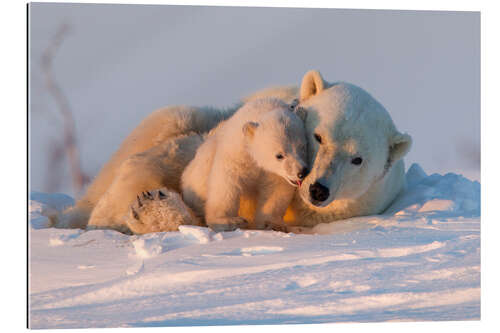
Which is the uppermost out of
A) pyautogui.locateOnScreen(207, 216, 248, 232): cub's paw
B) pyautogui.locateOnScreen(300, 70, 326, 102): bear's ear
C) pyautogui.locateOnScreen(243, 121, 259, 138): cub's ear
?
pyautogui.locateOnScreen(300, 70, 326, 102): bear's ear

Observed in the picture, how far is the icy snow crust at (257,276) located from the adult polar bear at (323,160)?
0.27 meters

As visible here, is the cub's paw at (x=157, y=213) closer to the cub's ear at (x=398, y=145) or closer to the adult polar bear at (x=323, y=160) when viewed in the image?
the adult polar bear at (x=323, y=160)

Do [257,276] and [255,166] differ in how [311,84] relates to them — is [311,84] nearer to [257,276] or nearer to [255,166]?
[255,166]

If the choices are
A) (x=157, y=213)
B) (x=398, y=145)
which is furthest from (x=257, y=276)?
(x=398, y=145)

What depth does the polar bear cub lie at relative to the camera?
4.15m

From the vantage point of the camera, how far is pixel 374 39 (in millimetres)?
5273

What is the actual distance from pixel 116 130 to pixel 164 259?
5.64ft

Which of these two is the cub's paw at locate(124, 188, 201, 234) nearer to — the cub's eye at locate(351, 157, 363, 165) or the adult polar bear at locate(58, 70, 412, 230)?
the adult polar bear at locate(58, 70, 412, 230)

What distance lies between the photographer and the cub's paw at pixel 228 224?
14.3 feet

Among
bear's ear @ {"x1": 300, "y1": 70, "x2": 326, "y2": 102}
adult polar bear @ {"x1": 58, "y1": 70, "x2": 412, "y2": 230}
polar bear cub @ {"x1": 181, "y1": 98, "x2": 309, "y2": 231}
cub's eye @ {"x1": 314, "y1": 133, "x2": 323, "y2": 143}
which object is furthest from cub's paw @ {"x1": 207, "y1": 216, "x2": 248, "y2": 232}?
bear's ear @ {"x1": 300, "y1": 70, "x2": 326, "y2": 102}

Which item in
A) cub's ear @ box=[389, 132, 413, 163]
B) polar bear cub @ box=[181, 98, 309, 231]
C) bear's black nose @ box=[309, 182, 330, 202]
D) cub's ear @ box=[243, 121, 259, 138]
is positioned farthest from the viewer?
cub's ear @ box=[389, 132, 413, 163]

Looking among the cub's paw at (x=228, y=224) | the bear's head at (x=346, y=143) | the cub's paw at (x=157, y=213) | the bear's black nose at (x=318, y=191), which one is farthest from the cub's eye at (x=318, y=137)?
the cub's paw at (x=157, y=213)

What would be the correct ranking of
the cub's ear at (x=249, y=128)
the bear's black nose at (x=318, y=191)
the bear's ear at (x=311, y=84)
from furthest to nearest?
the bear's ear at (x=311, y=84) → the cub's ear at (x=249, y=128) → the bear's black nose at (x=318, y=191)

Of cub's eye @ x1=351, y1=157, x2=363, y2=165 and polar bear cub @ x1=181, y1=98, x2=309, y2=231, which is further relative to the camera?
cub's eye @ x1=351, y1=157, x2=363, y2=165
